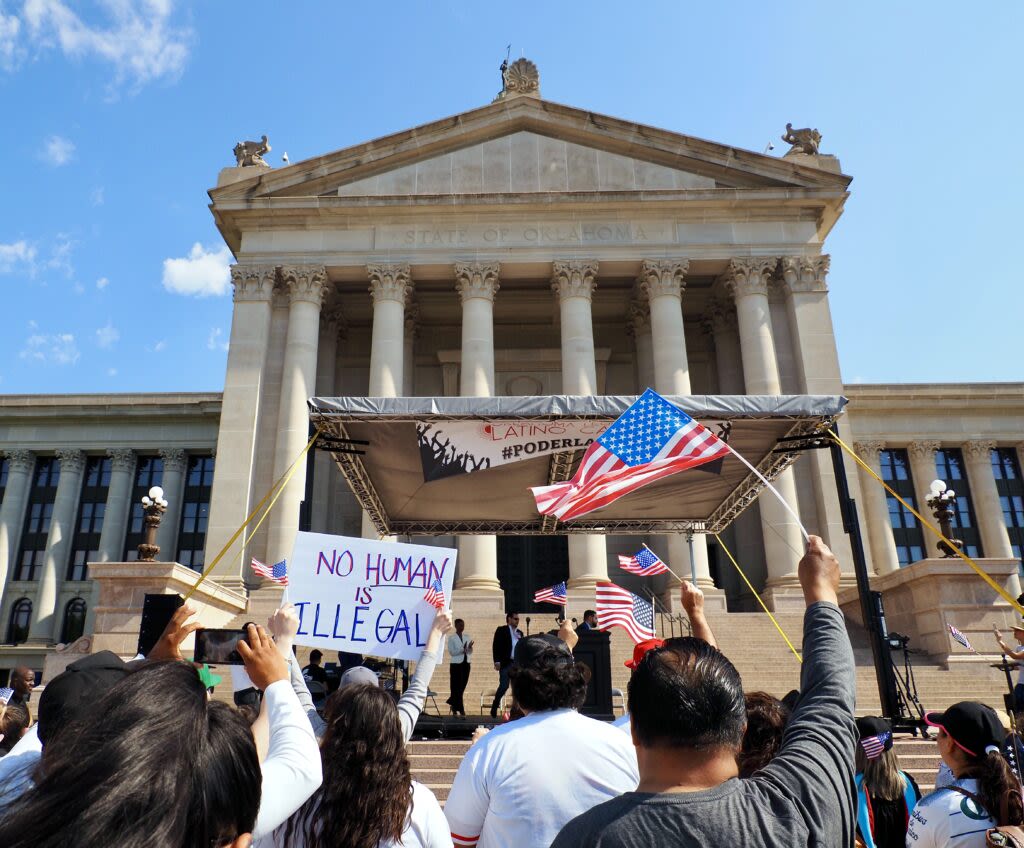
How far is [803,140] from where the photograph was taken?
3306cm

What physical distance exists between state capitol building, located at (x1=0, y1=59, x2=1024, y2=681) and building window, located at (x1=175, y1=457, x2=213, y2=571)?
553cm

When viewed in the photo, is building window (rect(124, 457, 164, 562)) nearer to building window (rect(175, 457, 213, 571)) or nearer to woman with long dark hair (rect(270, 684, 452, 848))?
building window (rect(175, 457, 213, 571))

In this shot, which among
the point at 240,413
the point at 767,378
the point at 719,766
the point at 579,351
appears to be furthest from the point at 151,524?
the point at 719,766

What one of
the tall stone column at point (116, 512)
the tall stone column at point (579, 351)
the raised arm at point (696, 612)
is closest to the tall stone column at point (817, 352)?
the tall stone column at point (579, 351)

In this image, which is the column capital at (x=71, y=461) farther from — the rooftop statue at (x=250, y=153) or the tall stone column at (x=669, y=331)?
the tall stone column at (x=669, y=331)

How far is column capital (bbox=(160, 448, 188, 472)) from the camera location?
4069 cm

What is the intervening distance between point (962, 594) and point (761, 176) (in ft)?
60.7


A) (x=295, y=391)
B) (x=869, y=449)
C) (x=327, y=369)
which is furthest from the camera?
(x=869, y=449)

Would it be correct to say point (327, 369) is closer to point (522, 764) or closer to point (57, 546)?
point (57, 546)

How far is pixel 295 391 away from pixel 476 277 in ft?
27.2

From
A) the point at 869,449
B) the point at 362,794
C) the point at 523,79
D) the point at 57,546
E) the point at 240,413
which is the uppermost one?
the point at 523,79

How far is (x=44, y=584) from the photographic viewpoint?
3900cm

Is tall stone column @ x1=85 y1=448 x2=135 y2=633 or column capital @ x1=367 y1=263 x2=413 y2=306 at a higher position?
column capital @ x1=367 y1=263 x2=413 y2=306

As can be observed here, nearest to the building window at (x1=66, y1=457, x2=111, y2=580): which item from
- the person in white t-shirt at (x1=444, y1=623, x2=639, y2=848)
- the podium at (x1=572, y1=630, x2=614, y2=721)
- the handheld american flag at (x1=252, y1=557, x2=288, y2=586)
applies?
the handheld american flag at (x1=252, y1=557, x2=288, y2=586)
